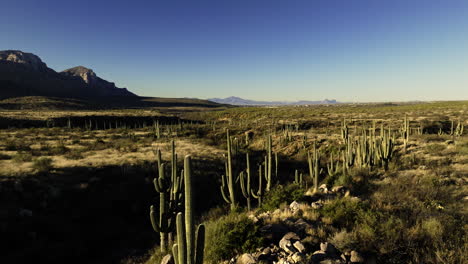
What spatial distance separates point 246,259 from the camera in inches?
192

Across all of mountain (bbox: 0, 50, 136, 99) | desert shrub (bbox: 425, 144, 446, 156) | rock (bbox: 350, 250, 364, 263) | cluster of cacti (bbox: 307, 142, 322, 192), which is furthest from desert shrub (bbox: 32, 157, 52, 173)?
mountain (bbox: 0, 50, 136, 99)

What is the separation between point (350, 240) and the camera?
490 centimetres

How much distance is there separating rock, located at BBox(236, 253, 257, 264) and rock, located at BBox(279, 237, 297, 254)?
76 cm

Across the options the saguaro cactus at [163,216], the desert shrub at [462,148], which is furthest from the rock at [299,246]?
the desert shrub at [462,148]

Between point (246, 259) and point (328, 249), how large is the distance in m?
1.75

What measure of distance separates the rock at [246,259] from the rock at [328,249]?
4.87 feet

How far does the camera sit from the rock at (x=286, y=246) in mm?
4979

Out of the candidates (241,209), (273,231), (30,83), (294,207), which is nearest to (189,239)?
(273,231)

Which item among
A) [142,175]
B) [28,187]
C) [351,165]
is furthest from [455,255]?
[28,187]

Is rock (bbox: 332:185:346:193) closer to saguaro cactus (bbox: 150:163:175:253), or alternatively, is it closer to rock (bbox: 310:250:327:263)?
rock (bbox: 310:250:327:263)

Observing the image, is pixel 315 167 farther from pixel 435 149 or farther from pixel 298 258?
pixel 435 149

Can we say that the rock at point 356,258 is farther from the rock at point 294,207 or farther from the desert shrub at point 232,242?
the rock at point 294,207

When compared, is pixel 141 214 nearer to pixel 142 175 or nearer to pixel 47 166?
pixel 142 175

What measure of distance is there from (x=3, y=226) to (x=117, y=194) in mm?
4685
